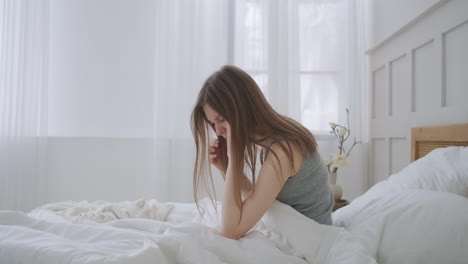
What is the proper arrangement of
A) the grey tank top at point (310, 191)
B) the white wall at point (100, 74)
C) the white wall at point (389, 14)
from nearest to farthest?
the grey tank top at point (310, 191)
the white wall at point (389, 14)
the white wall at point (100, 74)

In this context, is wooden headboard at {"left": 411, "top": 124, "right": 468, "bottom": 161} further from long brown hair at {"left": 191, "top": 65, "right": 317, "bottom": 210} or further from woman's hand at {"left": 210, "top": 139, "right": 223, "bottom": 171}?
woman's hand at {"left": 210, "top": 139, "right": 223, "bottom": 171}

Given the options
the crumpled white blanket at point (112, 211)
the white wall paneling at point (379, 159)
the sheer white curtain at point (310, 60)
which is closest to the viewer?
the crumpled white blanket at point (112, 211)

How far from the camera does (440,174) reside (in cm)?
110

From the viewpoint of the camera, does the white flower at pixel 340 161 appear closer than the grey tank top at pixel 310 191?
No

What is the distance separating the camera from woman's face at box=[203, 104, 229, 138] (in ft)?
3.72

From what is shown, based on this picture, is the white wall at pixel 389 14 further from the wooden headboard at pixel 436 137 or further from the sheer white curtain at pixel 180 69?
the sheer white curtain at pixel 180 69

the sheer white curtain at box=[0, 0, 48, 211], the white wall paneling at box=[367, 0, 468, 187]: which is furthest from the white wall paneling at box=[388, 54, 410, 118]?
the sheer white curtain at box=[0, 0, 48, 211]

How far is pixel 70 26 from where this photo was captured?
113 inches

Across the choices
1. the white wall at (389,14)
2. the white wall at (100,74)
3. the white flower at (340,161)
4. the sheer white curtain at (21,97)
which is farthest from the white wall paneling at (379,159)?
the sheer white curtain at (21,97)

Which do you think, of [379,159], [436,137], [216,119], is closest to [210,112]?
[216,119]

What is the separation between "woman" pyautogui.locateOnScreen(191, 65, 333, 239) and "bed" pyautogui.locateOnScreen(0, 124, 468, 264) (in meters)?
0.08

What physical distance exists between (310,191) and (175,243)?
529 millimetres

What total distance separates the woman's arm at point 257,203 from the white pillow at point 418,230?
27 cm

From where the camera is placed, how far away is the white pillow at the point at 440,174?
1.04 m
